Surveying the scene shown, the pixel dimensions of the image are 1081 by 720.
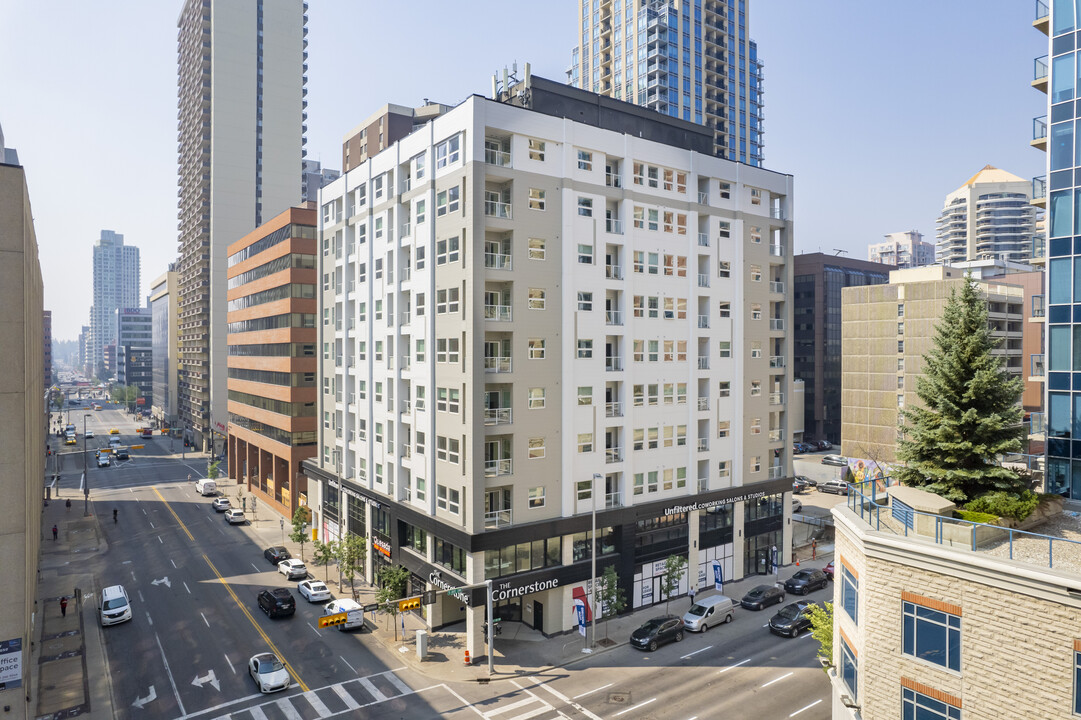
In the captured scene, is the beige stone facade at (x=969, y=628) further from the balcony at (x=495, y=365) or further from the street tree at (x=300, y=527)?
the street tree at (x=300, y=527)

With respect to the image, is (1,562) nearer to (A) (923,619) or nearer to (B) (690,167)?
(A) (923,619)

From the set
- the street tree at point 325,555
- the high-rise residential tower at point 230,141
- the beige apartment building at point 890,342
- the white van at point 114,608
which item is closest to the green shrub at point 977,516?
the street tree at point 325,555

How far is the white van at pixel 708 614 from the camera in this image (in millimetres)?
41969

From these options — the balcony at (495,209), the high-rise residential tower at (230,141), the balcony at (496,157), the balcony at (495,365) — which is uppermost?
the high-rise residential tower at (230,141)

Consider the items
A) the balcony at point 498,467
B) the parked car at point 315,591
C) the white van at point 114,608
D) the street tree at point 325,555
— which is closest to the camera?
the balcony at point 498,467

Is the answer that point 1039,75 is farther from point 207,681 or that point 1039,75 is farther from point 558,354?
point 207,681

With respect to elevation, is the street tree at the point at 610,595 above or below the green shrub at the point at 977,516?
below

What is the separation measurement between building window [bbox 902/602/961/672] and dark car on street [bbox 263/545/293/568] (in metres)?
49.7

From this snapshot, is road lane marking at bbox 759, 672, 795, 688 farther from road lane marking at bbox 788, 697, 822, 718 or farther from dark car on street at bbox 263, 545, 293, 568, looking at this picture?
dark car on street at bbox 263, 545, 293, 568

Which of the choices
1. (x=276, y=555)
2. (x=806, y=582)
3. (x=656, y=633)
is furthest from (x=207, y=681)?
(x=806, y=582)

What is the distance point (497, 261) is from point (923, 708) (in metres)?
30.3

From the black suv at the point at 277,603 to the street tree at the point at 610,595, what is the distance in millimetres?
20534

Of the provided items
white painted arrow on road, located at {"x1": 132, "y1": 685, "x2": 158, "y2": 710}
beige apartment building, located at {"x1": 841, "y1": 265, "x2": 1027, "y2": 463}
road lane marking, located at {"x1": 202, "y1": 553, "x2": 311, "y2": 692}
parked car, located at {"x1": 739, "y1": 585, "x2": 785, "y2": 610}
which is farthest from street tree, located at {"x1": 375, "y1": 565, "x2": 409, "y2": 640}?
beige apartment building, located at {"x1": 841, "y1": 265, "x2": 1027, "y2": 463}

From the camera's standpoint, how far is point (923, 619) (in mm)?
18578
